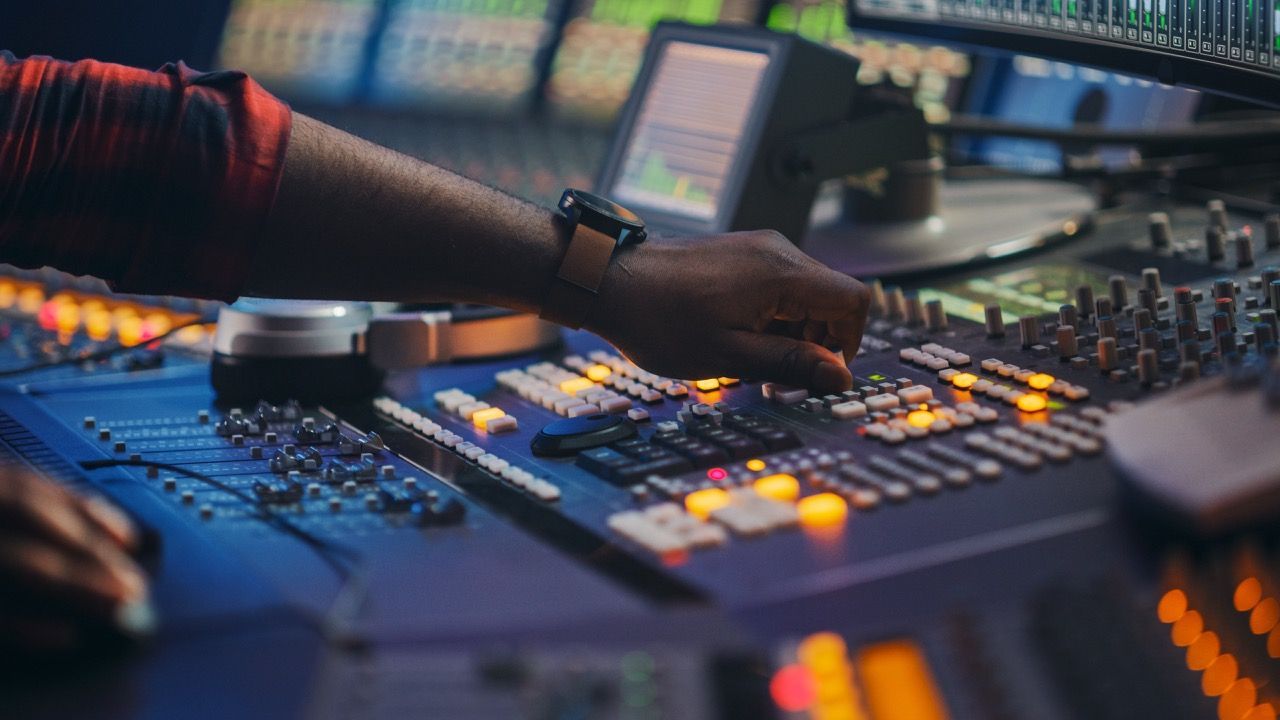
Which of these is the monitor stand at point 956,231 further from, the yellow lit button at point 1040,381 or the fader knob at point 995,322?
the yellow lit button at point 1040,381

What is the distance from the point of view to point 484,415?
3.49 feet

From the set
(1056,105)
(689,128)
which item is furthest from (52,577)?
(1056,105)

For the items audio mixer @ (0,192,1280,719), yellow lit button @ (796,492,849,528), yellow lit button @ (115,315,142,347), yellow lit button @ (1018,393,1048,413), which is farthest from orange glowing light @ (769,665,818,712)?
yellow lit button @ (115,315,142,347)

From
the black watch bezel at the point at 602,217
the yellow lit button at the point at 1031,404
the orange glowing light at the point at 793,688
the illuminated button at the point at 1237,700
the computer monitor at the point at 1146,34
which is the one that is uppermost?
the computer monitor at the point at 1146,34

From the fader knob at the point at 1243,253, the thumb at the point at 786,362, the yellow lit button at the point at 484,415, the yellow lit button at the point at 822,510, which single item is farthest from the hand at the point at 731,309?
the fader knob at the point at 1243,253

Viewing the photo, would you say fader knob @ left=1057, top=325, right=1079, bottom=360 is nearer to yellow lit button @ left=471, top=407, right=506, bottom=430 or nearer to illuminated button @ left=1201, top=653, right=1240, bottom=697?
illuminated button @ left=1201, top=653, right=1240, bottom=697

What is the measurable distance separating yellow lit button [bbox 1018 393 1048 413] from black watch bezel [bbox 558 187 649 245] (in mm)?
338

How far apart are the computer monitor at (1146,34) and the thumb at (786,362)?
18.6 inches

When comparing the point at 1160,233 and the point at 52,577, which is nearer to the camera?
the point at 52,577

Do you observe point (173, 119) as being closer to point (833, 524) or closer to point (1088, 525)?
point (833, 524)

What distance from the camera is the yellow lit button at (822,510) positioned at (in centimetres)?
78

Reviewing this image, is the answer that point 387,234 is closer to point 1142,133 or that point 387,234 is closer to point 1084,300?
point 1084,300

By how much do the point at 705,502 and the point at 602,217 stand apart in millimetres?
340

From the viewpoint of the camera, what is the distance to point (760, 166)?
1.42 m
